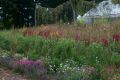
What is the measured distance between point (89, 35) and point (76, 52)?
3.08 m

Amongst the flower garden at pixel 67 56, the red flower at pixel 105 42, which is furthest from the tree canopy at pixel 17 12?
the red flower at pixel 105 42

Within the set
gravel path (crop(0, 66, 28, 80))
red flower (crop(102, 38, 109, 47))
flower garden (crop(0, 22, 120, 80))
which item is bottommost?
gravel path (crop(0, 66, 28, 80))

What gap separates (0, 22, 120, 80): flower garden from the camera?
402 inches

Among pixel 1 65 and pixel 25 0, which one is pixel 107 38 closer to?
pixel 1 65

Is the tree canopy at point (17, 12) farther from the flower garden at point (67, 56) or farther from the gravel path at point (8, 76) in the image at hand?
the gravel path at point (8, 76)

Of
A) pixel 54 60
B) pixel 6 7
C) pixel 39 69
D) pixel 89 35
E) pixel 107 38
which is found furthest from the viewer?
pixel 6 7

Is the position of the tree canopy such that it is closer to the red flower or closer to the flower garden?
the flower garden

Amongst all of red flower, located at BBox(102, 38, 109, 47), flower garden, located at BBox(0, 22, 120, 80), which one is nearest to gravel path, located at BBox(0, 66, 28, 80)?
flower garden, located at BBox(0, 22, 120, 80)

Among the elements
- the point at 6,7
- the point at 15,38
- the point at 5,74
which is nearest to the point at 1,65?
the point at 5,74

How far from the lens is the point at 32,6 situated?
123ft

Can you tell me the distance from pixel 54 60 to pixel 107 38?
3628 mm

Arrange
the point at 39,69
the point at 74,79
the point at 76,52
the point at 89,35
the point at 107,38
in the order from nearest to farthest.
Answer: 1. the point at 74,79
2. the point at 39,69
3. the point at 76,52
4. the point at 107,38
5. the point at 89,35

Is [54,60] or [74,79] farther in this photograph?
[54,60]

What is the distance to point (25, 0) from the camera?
37.8m
